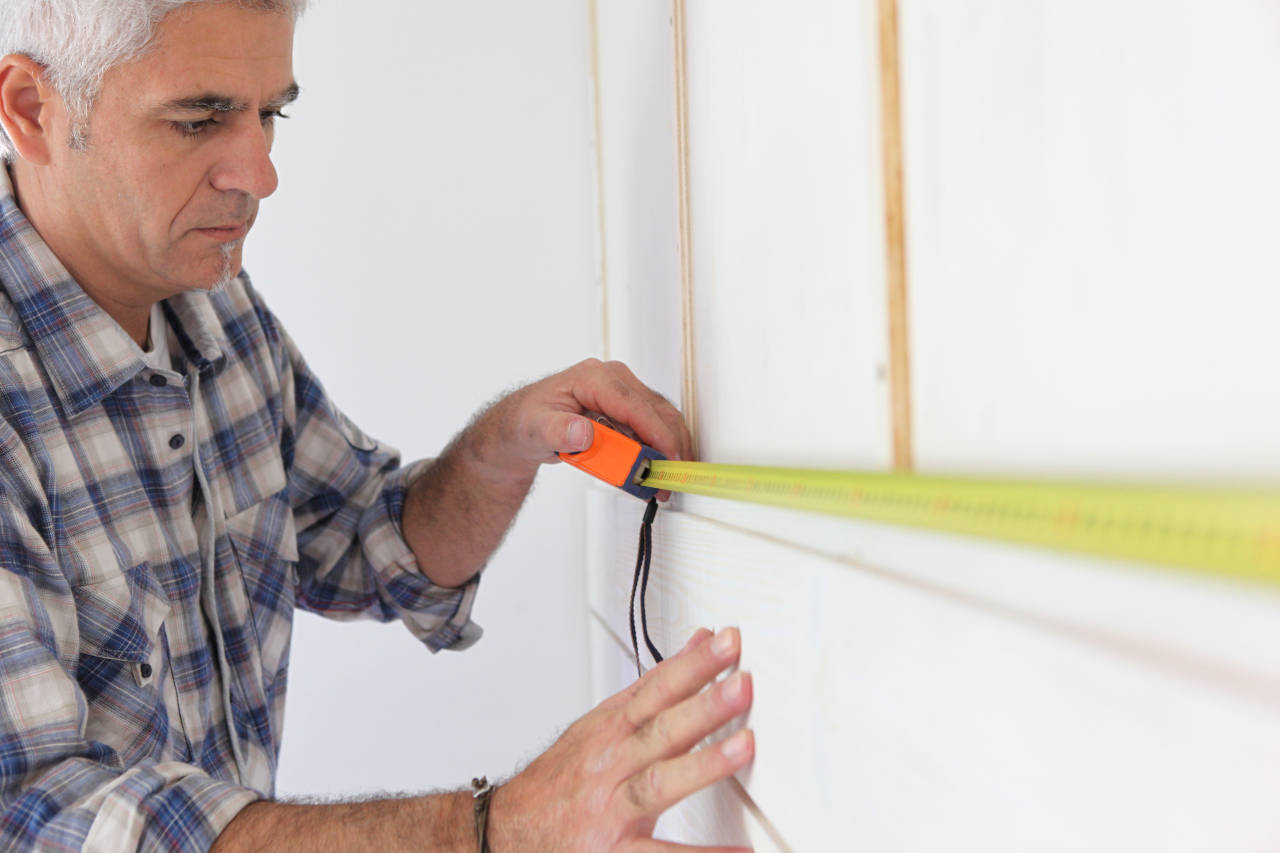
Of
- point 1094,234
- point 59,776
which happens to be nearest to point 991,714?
point 1094,234

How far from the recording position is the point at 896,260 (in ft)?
1.71

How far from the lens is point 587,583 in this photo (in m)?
1.77

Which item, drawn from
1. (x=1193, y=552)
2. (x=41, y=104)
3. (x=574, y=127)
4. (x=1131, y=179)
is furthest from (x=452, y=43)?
(x=1193, y=552)

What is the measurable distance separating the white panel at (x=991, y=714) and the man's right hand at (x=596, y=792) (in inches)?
1.4

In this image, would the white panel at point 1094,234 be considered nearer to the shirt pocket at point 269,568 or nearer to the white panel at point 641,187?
the white panel at point 641,187

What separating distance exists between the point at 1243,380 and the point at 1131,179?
86 millimetres

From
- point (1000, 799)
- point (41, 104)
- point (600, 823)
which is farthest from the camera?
point (41, 104)

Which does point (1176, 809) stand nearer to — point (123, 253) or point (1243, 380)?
point (1243, 380)

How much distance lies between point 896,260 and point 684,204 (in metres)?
0.50

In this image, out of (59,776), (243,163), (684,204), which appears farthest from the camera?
(243,163)

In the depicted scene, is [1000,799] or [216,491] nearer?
[1000,799]

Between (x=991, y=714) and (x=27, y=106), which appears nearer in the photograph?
(x=991, y=714)

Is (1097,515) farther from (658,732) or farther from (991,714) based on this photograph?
(658,732)

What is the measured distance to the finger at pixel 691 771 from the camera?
654 millimetres
